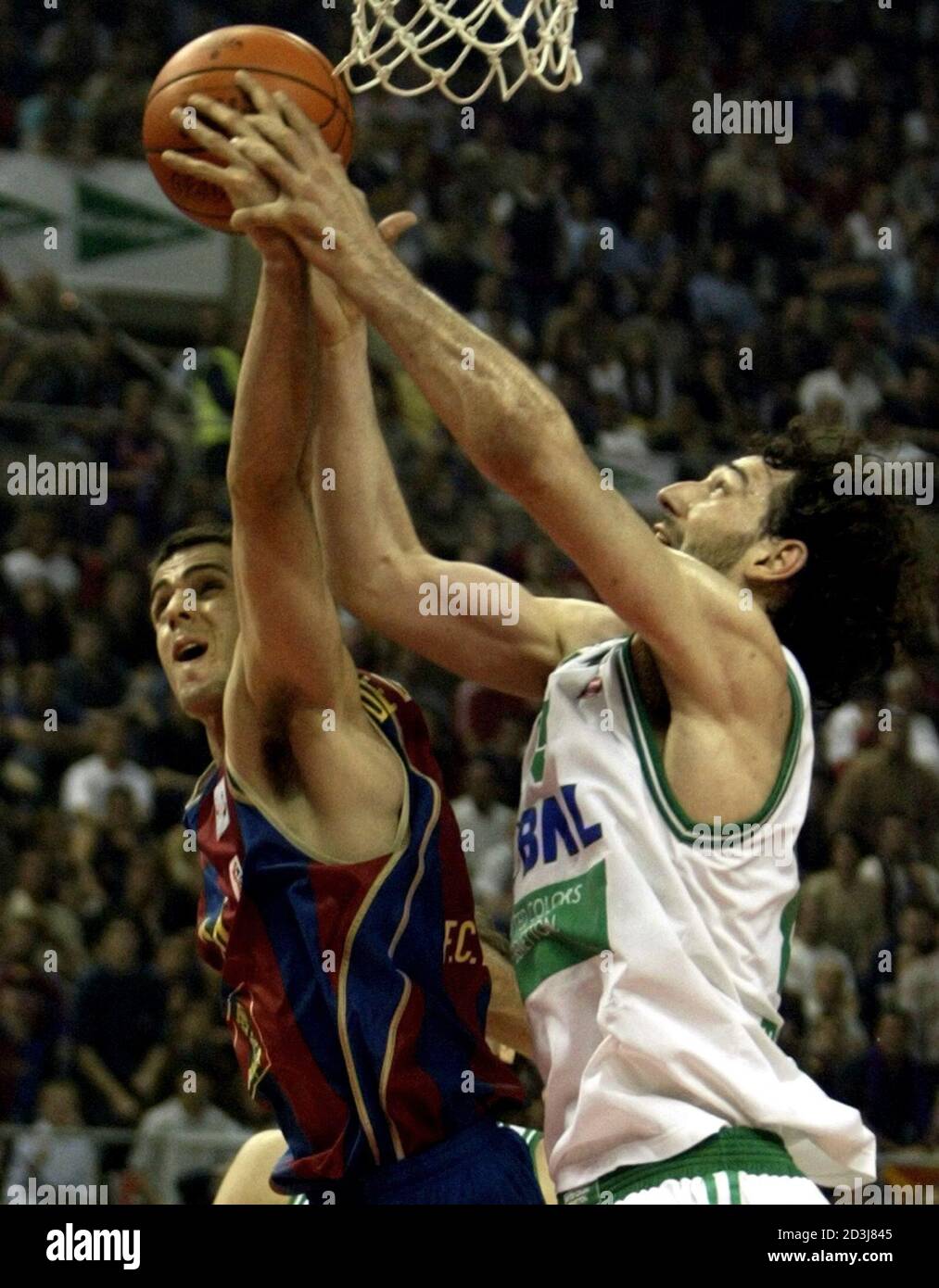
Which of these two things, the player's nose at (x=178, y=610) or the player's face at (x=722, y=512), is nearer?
the player's face at (x=722, y=512)

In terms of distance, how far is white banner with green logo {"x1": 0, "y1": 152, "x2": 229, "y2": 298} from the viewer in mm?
10359

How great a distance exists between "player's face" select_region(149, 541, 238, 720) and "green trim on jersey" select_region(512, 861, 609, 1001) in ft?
2.60

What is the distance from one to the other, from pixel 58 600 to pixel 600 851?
5595 mm

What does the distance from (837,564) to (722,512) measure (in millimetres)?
231

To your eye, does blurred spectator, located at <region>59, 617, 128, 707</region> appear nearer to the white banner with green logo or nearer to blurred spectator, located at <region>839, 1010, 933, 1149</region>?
the white banner with green logo

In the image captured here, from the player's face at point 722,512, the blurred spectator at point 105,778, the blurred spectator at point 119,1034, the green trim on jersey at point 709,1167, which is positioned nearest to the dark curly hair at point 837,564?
the player's face at point 722,512

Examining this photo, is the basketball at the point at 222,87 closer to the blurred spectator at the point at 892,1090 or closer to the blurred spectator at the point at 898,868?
the blurred spectator at the point at 892,1090

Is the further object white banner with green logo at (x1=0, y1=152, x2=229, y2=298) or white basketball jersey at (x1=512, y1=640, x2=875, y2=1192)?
white banner with green logo at (x1=0, y1=152, x2=229, y2=298)

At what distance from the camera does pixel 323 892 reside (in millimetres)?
3471

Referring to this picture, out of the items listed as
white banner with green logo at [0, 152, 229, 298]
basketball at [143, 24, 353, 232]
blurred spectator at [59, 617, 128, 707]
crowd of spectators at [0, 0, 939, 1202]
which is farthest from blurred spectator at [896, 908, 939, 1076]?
white banner with green logo at [0, 152, 229, 298]

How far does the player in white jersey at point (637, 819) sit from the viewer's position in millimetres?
3189

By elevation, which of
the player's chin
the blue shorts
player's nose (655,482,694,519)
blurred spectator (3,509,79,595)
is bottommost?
the blue shorts

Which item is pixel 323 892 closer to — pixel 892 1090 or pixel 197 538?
pixel 197 538
